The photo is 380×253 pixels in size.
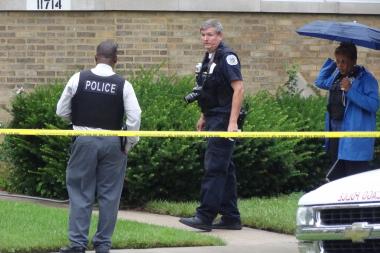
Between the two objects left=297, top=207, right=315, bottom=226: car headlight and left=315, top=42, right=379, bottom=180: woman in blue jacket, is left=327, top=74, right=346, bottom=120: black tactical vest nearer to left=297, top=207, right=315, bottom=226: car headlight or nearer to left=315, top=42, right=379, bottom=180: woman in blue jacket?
left=315, top=42, right=379, bottom=180: woman in blue jacket

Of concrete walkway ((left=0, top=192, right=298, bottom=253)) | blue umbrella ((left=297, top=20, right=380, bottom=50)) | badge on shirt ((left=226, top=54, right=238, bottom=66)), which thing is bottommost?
concrete walkway ((left=0, top=192, right=298, bottom=253))

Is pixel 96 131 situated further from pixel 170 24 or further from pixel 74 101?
pixel 170 24

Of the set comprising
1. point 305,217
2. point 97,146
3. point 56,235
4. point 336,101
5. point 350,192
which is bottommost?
point 56,235

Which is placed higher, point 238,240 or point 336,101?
point 336,101

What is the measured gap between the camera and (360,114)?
9203 mm

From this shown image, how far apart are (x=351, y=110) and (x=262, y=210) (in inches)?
72.8

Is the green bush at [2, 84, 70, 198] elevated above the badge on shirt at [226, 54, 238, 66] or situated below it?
below

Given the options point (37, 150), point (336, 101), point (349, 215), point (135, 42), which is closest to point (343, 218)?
point (349, 215)

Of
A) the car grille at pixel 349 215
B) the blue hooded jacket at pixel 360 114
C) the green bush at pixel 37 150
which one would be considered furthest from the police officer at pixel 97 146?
the green bush at pixel 37 150

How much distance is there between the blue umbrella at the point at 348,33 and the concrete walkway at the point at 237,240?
188cm

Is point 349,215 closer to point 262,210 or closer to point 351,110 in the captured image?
point 351,110

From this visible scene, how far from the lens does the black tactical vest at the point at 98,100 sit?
317 inches

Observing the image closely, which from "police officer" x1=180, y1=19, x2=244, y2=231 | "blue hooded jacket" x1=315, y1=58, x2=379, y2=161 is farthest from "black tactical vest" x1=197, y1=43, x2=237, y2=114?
"blue hooded jacket" x1=315, y1=58, x2=379, y2=161

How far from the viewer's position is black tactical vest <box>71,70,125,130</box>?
8.05m
